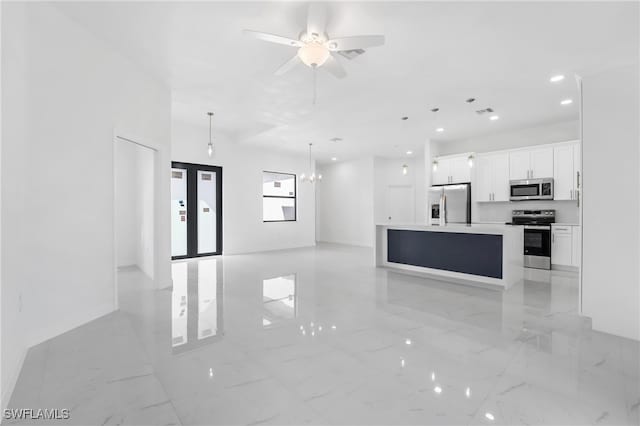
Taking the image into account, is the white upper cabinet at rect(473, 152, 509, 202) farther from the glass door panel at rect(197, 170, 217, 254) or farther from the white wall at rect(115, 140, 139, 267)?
the white wall at rect(115, 140, 139, 267)

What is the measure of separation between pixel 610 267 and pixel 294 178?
7999mm

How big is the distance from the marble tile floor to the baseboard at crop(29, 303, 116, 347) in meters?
0.10

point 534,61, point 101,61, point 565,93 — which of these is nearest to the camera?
point 101,61

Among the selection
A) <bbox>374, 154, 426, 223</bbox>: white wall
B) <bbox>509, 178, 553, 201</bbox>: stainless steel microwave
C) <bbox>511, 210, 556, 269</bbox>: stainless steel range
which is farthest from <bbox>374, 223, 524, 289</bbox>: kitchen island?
<bbox>374, 154, 426, 223</bbox>: white wall

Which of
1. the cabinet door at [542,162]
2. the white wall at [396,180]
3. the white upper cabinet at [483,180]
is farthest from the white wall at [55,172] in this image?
the white wall at [396,180]

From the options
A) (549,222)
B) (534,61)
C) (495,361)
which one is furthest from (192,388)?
(549,222)

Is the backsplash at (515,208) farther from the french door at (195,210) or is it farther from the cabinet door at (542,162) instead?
the french door at (195,210)

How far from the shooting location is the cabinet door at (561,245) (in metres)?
5.93

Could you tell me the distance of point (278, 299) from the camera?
4039 millimetres

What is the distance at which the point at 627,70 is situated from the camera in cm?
288

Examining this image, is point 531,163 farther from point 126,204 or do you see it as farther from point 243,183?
point 126,204

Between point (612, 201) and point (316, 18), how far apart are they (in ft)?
10.5

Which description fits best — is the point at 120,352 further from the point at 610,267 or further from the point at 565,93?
the point at 565,93

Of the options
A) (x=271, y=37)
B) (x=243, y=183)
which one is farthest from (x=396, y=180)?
(x=271, y=37)
